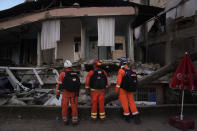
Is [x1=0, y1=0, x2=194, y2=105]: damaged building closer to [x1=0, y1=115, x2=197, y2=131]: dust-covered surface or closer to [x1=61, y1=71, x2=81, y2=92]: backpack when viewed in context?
[x1=0, y1=115, x2=197, y2=131]: dust-covered surface

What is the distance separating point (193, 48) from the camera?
325 inches

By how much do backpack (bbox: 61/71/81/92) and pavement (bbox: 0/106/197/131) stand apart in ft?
3.33

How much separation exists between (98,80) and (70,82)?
30.8 inches

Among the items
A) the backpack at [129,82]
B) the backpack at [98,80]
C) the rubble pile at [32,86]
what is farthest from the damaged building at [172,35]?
the backpack at [98,80]

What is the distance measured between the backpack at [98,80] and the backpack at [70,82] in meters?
0.45

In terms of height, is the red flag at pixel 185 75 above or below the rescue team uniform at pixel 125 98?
above

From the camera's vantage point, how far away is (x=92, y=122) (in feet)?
14.5

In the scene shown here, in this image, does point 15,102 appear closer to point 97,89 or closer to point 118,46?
point 97,89

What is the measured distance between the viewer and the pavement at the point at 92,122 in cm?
405

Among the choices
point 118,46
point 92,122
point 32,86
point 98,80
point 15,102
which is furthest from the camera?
point 118,46

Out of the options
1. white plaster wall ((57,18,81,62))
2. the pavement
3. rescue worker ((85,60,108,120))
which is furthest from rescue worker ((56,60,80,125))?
white plaster wall ((57,18,81,62))

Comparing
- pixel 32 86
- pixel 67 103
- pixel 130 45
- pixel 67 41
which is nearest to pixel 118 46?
pixel 130 45

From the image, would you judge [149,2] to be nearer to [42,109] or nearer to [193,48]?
[193,48]

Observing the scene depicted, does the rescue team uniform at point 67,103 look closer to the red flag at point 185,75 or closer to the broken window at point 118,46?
the red flag at point 185,75
